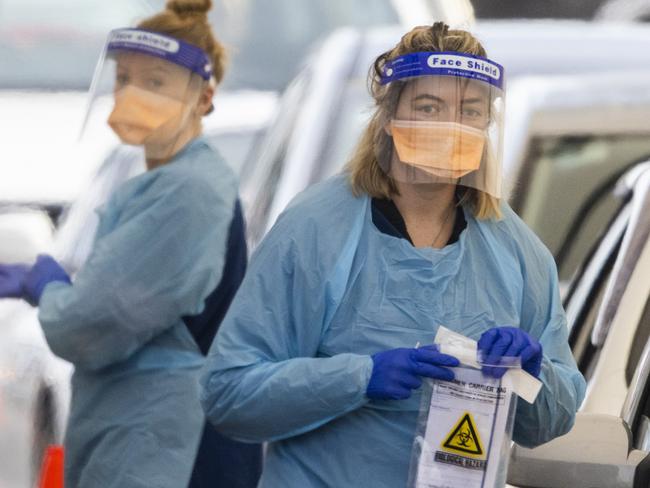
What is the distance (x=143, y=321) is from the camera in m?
4.38

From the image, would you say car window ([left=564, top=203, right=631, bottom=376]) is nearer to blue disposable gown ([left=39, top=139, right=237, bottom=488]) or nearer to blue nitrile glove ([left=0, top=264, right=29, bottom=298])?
blue disposable gown ([left=39, top=139, right=237, bottom=488])

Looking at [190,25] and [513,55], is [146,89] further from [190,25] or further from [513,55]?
[513,55]

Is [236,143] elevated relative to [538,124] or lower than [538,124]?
lower

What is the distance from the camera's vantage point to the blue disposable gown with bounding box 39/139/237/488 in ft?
14.2

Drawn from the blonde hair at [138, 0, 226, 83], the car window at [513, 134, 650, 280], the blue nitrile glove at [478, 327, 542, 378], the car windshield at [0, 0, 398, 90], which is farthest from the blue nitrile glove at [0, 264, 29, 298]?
the car windshield at [0, 0, 398, 90]

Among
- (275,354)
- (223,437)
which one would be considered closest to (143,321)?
(223,437)

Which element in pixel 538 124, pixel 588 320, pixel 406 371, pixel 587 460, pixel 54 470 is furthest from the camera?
pixel 538 124

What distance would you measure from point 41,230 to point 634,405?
198 centimetres

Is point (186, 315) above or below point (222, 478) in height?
above

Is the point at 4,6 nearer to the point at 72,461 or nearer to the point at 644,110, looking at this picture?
the point at 644,110

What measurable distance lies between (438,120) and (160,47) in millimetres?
1156

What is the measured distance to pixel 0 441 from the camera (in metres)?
5.05

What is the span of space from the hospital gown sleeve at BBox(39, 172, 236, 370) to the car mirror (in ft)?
3.27

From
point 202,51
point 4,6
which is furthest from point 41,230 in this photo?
point 4,6
